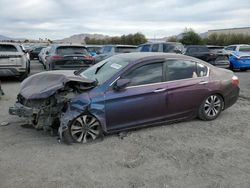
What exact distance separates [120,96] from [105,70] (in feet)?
2.91

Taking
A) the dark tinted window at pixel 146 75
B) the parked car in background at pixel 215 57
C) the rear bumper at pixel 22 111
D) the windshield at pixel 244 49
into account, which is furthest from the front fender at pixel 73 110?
the windshield at pixel 244 49

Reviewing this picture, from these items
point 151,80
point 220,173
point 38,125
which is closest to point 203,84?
point 151,80

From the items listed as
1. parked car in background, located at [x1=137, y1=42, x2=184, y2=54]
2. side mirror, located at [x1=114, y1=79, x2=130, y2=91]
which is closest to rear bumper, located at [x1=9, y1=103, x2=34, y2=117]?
side mirror, located at [x1=114, y1=79, x2=130, y2=91]

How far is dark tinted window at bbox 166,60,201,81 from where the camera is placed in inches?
233

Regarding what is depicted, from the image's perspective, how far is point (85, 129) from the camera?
5.12 m

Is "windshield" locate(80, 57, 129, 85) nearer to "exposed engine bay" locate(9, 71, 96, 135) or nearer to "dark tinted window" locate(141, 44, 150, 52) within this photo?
"exposed engine bay" locate(9, 71, 96, 135)

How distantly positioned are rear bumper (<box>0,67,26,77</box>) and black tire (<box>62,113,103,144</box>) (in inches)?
309

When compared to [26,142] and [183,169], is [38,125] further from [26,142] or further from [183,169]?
[183,169]

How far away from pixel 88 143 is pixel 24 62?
827 centimetres

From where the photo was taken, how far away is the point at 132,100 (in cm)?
537

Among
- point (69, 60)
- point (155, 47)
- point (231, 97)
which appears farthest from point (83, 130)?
point (155, 47)

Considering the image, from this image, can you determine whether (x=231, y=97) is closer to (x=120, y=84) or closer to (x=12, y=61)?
(x=120, y=84)

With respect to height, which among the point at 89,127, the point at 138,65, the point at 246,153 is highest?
the point at 138,65

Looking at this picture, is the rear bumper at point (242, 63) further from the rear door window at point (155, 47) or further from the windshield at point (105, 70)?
the windshield at point (105, 70)
